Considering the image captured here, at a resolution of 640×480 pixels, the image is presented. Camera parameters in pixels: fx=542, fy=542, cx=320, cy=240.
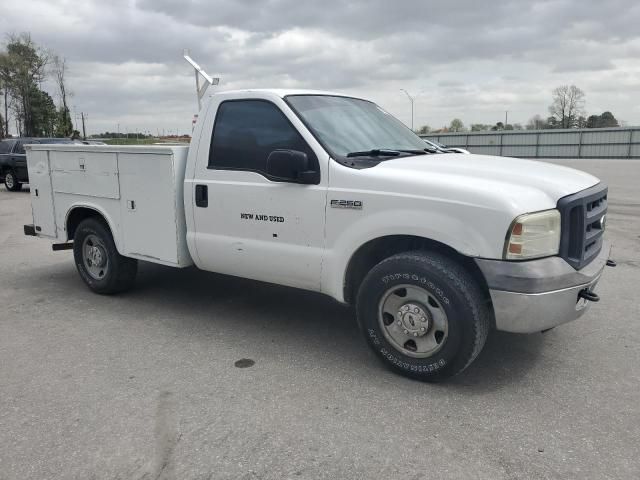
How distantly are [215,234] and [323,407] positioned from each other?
1.85m

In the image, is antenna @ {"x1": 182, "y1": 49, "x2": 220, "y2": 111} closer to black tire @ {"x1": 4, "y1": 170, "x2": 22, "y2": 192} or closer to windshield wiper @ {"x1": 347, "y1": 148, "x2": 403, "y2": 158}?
windshield wiper @ {"x1": 347, "y1": 148, "x2": 403, "y2": 158}

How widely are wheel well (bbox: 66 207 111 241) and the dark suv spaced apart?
45.7ft

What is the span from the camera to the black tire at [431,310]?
133 inches

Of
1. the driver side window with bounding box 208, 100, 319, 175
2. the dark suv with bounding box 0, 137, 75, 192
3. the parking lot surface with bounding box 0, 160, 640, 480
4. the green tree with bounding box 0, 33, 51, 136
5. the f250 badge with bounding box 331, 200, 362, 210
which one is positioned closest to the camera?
the parking lot surface with bounding box 0, 160, 640, 480

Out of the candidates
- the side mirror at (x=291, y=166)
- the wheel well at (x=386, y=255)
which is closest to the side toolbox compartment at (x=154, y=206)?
the side mirror at (x=291, y=166)

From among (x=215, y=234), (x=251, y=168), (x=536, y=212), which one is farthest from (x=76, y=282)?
(x=536, y=212)

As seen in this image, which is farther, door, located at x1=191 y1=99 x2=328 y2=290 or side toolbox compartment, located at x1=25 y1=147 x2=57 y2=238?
side toolbox compartment, located at x1=25 y1=147 x2=57 y2=238

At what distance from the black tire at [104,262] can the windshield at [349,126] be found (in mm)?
2556

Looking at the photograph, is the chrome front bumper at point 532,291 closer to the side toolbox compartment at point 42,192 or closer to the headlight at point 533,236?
the headlight at point 533,236

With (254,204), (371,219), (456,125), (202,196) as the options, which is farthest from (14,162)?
(456,125)

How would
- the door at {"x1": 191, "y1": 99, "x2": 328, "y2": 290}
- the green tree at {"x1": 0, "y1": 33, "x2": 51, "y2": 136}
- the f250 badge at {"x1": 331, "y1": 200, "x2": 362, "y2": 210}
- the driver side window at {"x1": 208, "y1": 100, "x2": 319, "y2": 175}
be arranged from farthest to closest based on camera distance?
1. the green tree at {"x1": 0, "y1": 33, "x2": 51, "y2": 136}
2. the driver side window at {"x1": 208, "y1": 100, "x2": 319, "y2": 175}
3. the door at {"x1": 191, "y1": 99, "x2": 328, "y2": 290}
4. the f250 badge at {"x1": 331, "y1": 200, "x2": 362, "y2": 210}

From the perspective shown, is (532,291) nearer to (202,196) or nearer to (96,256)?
(202,196)

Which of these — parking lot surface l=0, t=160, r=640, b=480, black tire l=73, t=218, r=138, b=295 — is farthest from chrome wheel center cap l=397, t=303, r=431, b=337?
black tire l=73, t=218, r=138, b=295

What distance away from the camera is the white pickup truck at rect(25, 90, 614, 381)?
3303 millimetres
